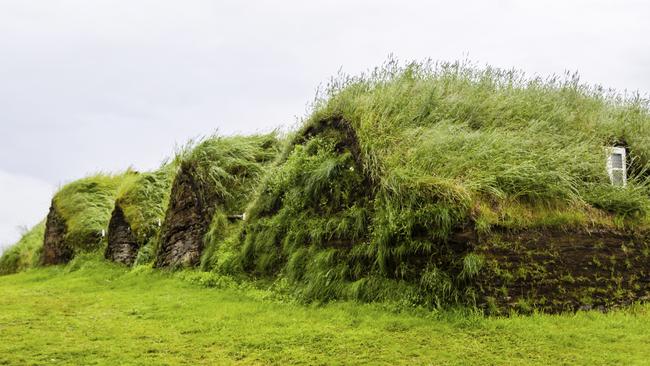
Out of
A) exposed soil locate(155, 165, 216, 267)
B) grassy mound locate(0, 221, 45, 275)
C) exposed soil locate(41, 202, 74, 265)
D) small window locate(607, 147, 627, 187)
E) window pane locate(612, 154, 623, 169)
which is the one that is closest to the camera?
small window locate(607, 147, 627, 187)

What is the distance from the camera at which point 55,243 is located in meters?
19.9

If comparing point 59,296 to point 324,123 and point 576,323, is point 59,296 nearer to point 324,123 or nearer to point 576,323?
point 324,123

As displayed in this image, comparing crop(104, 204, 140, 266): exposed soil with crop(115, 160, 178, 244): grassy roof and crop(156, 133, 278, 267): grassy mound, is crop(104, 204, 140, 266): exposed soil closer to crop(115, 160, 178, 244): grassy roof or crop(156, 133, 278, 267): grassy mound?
crop(115, 160, 178, 244): grassy roof

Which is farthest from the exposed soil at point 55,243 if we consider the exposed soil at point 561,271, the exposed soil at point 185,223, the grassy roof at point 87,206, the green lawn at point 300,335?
the exposed soil at point 561,271

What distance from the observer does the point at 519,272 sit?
28.3ft

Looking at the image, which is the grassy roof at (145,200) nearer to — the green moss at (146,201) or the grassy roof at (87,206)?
the green moss at (146,201)

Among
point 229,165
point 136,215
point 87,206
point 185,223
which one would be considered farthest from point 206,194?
point 87,206

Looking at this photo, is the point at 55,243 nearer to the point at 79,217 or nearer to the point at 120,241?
the point at 79,217

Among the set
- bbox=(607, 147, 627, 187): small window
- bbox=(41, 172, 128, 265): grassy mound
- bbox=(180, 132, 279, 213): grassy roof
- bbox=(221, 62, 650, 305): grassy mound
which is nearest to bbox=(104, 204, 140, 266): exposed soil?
bbox=(41, 172, 128, 265): grassy mound

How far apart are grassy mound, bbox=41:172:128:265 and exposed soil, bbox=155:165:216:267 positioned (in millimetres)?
4997

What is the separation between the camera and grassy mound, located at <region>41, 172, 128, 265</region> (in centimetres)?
1906

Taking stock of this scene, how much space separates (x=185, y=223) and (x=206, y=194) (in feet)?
2.88

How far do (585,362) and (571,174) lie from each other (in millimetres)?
4631

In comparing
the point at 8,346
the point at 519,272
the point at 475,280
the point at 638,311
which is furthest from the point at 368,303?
the point at 8,346
